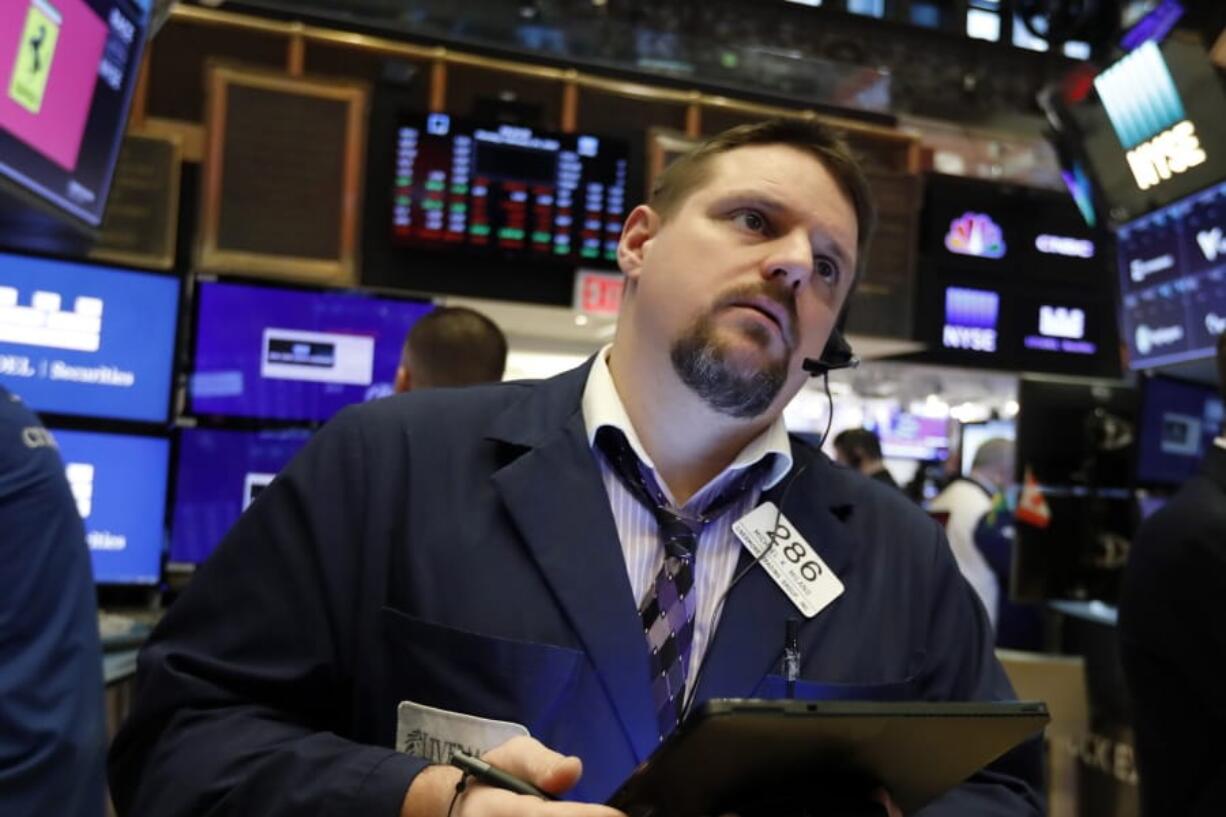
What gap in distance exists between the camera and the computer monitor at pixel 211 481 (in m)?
3.98

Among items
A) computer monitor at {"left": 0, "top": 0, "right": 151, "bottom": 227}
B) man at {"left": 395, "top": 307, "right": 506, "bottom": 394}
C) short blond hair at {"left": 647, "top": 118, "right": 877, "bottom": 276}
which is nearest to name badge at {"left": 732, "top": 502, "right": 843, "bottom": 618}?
short blond hair at {"left": 647, "top": 118, "right": 877, "bottom": 276}

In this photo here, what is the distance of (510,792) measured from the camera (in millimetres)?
931

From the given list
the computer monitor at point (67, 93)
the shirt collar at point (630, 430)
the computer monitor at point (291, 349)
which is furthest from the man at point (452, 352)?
the shirt collar at point (630, 430)

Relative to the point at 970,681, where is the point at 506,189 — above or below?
above

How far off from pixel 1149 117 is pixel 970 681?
267 cm

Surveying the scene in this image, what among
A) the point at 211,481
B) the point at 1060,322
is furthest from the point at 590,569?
the point at 1060,322

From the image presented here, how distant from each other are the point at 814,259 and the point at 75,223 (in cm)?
200

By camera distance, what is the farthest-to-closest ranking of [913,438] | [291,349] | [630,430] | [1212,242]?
1. [913,438]
2. [291,349]
3. [1212,242]
4. [630,430]

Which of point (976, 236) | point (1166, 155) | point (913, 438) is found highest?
point (976, 236)

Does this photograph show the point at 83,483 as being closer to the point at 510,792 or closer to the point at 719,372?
the point at 719,372

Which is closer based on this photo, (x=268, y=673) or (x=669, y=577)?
(x=268, y=673)

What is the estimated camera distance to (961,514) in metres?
5.98

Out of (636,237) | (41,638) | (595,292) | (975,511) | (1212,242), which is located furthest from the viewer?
(975,511)

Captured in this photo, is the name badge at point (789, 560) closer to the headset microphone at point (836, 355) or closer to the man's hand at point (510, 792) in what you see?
the headset microphone at point (836, 355)
